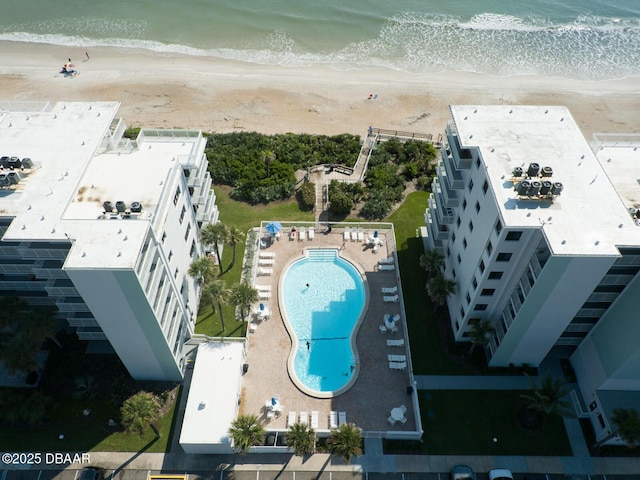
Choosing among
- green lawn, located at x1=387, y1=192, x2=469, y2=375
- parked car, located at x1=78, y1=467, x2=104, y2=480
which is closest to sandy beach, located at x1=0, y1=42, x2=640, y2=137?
green lawn, located at x1=387, y1=192, x2=469, y2=375

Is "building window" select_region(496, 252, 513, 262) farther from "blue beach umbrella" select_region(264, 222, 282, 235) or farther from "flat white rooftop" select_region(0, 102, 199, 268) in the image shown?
"flat white rooftop" select_region(0, 102, 199, 268)

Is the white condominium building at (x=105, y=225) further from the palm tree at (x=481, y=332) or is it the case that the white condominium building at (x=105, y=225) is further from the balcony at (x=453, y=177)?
the palm tree at (x=481, y=332)

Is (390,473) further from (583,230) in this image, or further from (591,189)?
(591,189)

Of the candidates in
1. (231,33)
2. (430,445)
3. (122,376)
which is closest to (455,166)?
(430,445)

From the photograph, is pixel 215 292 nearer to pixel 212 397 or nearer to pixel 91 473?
pixel 212 397

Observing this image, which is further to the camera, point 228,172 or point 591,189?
point 228,172

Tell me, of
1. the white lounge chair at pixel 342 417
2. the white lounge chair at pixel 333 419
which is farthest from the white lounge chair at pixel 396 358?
the white lounge chair at pixel 333 419

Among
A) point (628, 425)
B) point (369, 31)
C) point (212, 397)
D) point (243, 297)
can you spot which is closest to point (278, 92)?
point (369, 31)
